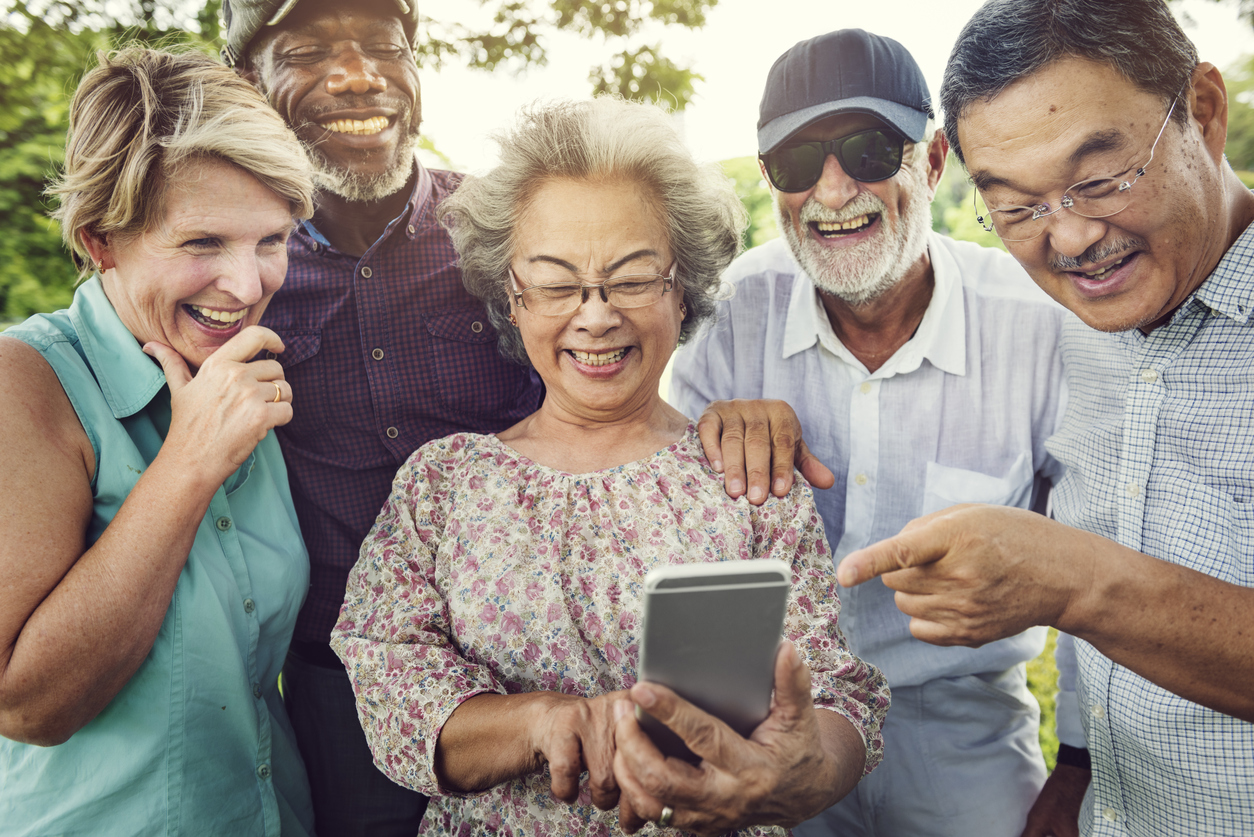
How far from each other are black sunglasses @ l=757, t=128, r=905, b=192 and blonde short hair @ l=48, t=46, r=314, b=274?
5.43 feet

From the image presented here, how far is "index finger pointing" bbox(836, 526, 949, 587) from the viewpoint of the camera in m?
1.42

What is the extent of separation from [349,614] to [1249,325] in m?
2.37

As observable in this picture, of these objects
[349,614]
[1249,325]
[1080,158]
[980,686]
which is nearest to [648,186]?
[1080,158]

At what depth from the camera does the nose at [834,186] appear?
2703mm

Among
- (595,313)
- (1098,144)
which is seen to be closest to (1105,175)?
(1098,144)

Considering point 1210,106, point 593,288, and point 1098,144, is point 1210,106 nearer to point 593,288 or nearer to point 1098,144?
point 1098,144

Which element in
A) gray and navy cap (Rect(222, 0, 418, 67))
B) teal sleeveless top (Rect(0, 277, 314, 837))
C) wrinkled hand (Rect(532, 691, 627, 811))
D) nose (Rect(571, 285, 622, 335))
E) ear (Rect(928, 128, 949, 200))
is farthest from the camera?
ear (Rect(928, 128, 949, 200))

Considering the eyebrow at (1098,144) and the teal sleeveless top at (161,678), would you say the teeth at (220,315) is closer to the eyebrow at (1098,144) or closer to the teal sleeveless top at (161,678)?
the teal sleeveless top at (161,678)

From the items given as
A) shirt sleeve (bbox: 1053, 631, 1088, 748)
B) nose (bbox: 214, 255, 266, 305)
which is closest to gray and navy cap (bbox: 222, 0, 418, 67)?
nose (bbox: 214, 255, 266, 305)

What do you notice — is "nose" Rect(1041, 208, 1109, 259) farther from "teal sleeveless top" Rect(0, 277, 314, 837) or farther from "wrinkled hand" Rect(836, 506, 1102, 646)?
"teal sleeveless top" Rect(0, 277, 314, 837)

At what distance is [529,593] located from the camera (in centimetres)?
197

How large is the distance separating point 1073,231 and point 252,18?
8.61 ft

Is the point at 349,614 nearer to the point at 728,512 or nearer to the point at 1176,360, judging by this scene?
the point at 728,512

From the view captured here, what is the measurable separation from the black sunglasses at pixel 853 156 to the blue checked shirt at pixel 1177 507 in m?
0.93
